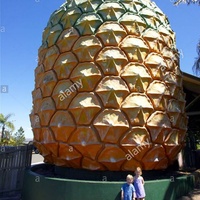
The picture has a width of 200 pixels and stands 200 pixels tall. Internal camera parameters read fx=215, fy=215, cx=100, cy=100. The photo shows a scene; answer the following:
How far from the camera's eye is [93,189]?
13.8ft

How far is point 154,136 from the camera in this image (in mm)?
4719

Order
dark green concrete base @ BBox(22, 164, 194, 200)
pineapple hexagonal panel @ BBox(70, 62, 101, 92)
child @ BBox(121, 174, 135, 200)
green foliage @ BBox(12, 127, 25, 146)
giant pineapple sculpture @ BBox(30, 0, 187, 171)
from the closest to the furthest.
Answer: child @ BBox(121, 174, 135, 200), dark green concrete base @ BBox(22, 164, 194, 200), giant pineapple sculpture @ BBox(30, 0, 187, 171), pineapple hexagonal panel @ BBox(70, 62, 101, 92), green foliage @ BBox(12, 127, 25, 146)

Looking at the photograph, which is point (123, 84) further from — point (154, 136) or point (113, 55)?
point (154, 136)

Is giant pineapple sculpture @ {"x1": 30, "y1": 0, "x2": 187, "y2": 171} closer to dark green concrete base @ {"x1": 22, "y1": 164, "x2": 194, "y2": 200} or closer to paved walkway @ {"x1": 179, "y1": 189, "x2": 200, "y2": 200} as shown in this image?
dark green concrete base @ {"x1": 22, "y1": 164, "x2": 194, "y2": 200}

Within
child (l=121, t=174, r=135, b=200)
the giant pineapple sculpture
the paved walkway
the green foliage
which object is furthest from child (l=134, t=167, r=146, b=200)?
the green foliage

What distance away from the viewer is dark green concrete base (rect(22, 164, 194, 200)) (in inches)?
165

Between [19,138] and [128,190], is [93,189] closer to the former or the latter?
[128,190]

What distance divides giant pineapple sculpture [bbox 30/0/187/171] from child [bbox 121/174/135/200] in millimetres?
507

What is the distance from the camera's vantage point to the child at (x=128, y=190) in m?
4.08

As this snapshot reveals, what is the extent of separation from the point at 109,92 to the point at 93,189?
1.97 m

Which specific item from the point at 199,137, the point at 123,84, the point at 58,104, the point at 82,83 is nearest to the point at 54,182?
the point at 58,104

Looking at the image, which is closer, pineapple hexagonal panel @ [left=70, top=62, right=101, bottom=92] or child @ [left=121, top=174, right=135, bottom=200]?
child @ [left=121, top=174, right=135, bottom=200]

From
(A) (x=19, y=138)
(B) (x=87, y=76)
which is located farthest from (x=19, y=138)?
(B) (x=87, y=76)

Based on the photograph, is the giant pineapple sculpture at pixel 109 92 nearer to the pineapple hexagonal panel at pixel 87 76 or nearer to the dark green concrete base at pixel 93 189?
the pineapple hexagonal panel at pixel 87 76
